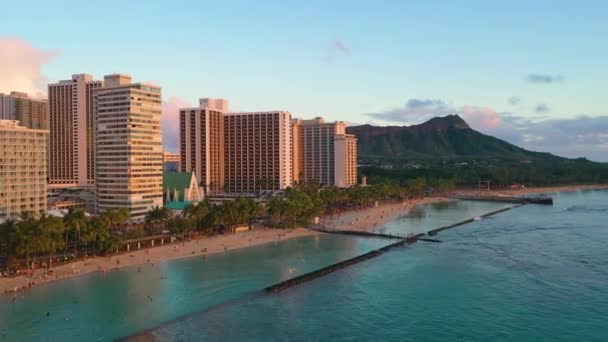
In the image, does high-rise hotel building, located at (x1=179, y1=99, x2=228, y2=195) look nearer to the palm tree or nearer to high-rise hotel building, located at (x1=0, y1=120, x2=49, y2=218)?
high-rise hotel building, located at (x1=0, y1=120, x2=49, y2=218)

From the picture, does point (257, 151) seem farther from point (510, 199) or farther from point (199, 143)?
point (510, 199)

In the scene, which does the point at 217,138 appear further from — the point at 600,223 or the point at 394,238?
the point at 600,223

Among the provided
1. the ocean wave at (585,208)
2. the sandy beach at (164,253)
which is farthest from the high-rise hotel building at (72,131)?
the ocean wave at (585,208)

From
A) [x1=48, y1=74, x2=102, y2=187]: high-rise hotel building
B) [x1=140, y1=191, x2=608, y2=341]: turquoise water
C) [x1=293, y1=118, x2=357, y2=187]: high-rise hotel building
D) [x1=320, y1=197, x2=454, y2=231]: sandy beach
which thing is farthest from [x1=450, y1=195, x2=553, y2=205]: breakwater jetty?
[x1=48, y1=74, x2=102, y2=187]: high-rise hotel building

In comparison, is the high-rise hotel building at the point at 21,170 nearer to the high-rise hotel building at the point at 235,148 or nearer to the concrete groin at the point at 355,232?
the concrete groin at the point at 355,232

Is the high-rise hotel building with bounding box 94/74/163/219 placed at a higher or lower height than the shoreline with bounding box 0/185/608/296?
higher

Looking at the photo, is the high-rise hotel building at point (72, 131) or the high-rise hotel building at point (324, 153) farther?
the high-rise hotel building at point (324, 153)

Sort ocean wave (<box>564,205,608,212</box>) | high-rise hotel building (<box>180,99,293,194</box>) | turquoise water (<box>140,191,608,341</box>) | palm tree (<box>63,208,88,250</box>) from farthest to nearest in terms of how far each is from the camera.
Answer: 1. high-rise hotel building (<box>180,99,293,194</box>)
2. ocean wave (<box>564,205,608,212</box>)
3. palm tree (<box>63,208,88,250</box>)
4. turquoise water (<box>140,191,608,341</box>)
